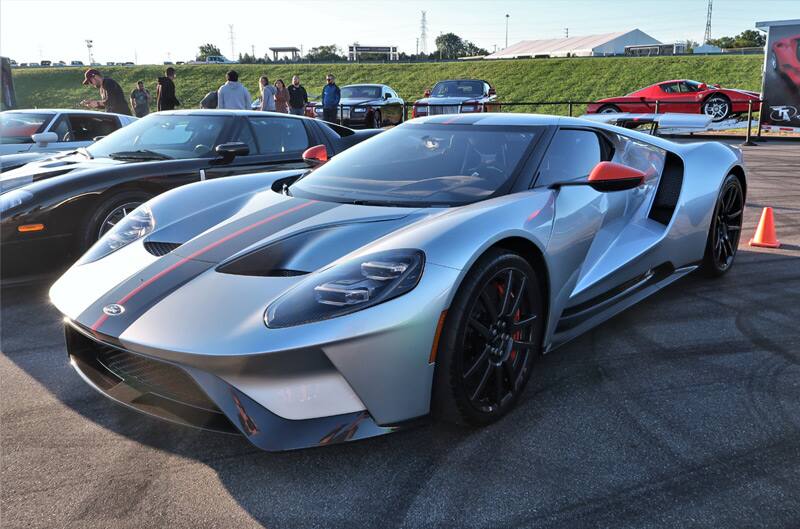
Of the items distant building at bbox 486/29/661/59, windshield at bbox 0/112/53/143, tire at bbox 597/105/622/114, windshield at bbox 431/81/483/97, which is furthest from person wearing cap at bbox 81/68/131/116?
distant building at bbox 486/29/661/59

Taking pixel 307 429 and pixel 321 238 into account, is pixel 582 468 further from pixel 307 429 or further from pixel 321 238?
pixel 321 238

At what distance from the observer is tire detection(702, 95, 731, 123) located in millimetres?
17703

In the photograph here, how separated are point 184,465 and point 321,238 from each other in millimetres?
1002

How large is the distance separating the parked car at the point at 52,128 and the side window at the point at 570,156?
19.9 feet

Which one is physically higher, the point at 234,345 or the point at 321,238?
the point at 321,238

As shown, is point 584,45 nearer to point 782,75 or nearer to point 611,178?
point 782,75

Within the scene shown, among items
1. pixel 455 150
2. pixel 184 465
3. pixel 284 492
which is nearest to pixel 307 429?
pixel 284 492

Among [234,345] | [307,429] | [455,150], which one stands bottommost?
[307,429]

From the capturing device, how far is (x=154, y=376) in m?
2.33

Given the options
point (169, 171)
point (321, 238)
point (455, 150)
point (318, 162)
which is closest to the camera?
point (321, 238)

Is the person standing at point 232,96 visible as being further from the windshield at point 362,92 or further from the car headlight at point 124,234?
the windshield at point 362,92

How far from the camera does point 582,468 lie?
2338 millimetres

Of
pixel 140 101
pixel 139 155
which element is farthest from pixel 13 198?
pixel 140 101

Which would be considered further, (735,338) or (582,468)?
(735,338)
